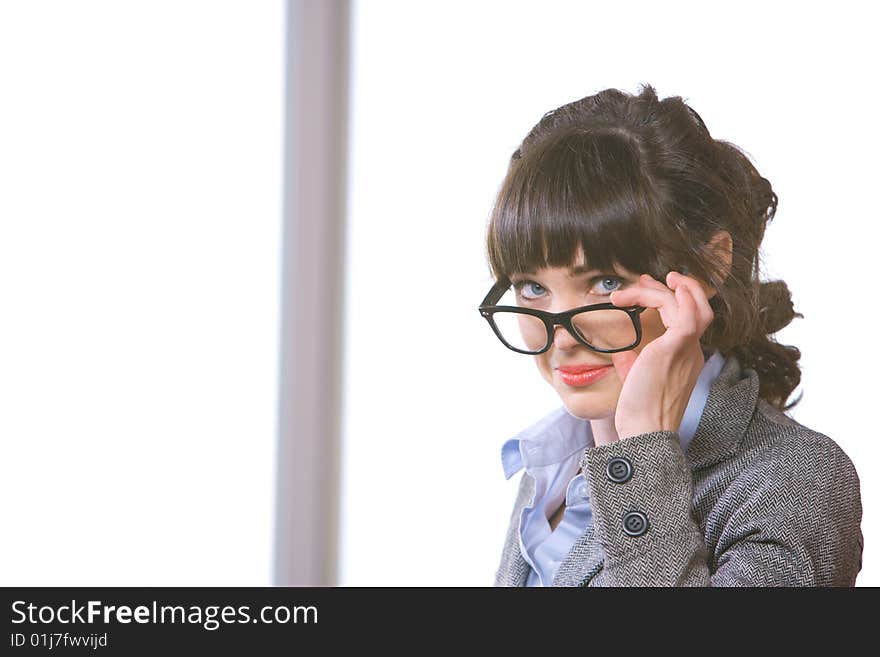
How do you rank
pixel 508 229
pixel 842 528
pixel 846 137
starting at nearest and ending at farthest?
pixel 842 528
pixel 508 229
pixel 846 137

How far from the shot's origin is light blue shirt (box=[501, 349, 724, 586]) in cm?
112

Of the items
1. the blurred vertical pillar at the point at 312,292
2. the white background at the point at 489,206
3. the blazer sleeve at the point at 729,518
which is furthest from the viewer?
the blurred vertical pillar at the point at 312,292

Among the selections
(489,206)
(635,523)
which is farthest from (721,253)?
(489,206)

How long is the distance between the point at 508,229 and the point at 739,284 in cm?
28

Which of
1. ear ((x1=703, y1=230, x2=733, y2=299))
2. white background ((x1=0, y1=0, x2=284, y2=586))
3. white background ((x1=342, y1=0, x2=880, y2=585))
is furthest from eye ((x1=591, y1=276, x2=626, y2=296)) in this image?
white background ((x1=0, y1=0, x2=284, y2=586))

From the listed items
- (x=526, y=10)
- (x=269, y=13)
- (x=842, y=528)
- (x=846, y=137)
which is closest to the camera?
(x=842, y=528)

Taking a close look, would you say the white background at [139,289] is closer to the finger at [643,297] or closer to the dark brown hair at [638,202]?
the dark brown hair at [638,202]

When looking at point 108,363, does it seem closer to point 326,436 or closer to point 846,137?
point 326,436

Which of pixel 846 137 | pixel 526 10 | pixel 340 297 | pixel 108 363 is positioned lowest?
pixel 108 363

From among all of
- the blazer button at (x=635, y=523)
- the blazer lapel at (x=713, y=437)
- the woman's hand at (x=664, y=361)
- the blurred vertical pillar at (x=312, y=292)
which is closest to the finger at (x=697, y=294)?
the woman's hand at (x=664, y=361)

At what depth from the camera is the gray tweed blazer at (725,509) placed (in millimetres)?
885

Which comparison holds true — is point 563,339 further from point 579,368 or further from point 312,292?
point 312,292
